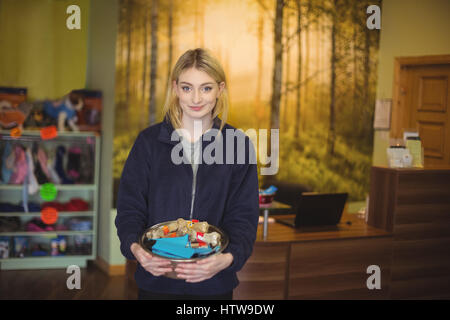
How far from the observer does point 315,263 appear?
9.93 ft

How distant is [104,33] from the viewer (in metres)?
4.51

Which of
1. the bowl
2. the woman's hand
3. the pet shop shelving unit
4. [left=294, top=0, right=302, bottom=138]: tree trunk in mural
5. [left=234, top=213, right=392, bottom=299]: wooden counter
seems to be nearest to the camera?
the woman's hand

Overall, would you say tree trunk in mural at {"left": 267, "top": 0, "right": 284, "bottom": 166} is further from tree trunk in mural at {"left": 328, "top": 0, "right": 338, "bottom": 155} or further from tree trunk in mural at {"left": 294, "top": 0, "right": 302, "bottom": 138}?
tree trunk in mural at {"left": 328, "top": 0, "right": 338, "bottom": 155}

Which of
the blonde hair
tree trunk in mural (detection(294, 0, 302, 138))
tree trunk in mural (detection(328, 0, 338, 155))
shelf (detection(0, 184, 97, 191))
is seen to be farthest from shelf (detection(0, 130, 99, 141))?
the blonde hair

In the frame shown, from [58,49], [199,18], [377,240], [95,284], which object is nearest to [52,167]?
[95,284]

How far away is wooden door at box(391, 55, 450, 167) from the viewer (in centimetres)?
391

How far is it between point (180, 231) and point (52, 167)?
343cm

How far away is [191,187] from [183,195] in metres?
0.04

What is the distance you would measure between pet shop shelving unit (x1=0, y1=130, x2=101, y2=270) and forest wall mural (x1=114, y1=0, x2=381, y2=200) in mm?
445

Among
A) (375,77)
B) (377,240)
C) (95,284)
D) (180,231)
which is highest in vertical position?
(375,77)

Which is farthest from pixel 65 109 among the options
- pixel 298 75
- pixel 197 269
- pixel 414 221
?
pixel 197 269

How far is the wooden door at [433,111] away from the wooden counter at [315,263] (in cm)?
112
